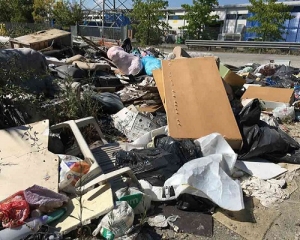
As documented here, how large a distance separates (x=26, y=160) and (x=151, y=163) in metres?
1.13

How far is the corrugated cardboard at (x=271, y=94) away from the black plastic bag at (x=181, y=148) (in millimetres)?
2560

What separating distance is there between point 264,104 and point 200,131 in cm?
Result: 217

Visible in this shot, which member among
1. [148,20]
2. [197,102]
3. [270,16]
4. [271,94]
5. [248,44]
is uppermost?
[270,16]

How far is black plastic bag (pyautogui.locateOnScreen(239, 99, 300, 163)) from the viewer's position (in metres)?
3.29

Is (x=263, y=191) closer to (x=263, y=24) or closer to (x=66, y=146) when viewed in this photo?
(x=66, y=146)

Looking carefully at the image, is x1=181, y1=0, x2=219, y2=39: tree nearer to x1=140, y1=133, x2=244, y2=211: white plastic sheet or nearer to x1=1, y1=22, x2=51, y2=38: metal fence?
x1=1, y1=22, x2=51, y2=38: metal fence

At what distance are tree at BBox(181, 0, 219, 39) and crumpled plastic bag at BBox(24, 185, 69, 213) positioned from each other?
22.4 metres

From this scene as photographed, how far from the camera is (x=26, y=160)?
2.48 metres

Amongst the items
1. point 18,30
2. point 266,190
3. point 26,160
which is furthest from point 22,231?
point 18,30

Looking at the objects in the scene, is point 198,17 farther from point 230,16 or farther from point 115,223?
point 115,223

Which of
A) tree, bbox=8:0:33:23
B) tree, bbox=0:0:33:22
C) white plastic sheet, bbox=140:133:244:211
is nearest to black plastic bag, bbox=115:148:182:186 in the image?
white plastic sheet, bbox=140:133:244:211

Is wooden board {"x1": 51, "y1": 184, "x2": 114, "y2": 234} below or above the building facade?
below

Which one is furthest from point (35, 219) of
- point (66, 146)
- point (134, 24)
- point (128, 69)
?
point (134, 24)

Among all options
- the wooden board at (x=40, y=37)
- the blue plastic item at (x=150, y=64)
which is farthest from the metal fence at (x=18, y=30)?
the blue plastic item at (x=150, y=64)
